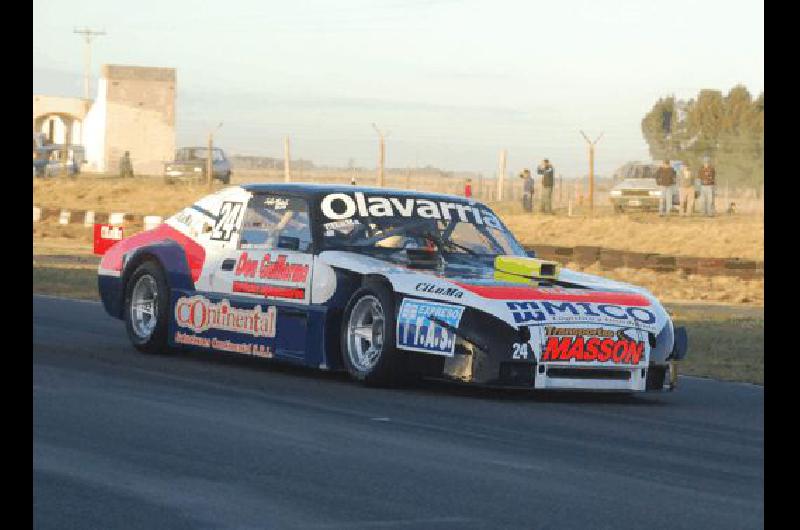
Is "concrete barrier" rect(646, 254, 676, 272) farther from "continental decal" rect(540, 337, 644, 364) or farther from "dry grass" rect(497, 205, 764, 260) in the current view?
"continental decal" rect(540, 337, 644, 364)

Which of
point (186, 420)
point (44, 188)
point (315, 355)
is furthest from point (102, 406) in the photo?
point (44, 188)

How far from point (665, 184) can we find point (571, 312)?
3052 cm

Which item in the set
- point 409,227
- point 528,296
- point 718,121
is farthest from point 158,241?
point 718,121

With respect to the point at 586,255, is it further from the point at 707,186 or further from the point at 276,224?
the point at 276,224

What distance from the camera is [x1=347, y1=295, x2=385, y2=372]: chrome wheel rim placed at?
1177 centimetres

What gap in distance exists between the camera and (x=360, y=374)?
11.9m

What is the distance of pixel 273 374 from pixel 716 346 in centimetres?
575

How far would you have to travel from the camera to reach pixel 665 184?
41.3 m

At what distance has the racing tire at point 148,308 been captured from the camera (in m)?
13.6

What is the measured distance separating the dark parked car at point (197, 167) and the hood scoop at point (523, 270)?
42.6 metres

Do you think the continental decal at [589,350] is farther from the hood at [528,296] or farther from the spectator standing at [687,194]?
the spectator standing at [687,194]

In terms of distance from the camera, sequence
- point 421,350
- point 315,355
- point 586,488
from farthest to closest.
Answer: point 315,355
point 421,350
point 586,488

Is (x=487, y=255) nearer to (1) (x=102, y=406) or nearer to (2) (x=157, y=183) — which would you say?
(1) (x=102, y=406)

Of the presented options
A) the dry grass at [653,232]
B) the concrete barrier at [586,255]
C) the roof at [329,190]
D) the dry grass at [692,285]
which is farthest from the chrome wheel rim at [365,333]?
the dry grass at [653,232]
